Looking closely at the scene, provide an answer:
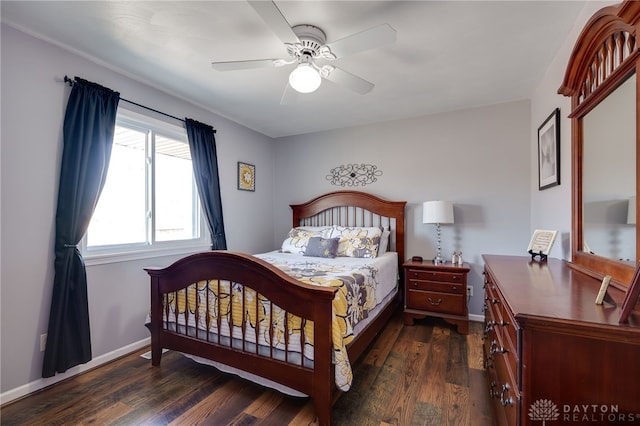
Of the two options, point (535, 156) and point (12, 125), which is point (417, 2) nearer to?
point (535, 156)

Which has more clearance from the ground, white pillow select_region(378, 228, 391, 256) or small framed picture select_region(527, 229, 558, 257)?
small framed picture select_region(527, 229, 558, 257)

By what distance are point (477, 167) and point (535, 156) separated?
0.57 metres

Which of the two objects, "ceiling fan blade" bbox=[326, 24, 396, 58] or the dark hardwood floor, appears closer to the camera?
"ceiling fan blade" bbox=[326, 24, 396, 58]

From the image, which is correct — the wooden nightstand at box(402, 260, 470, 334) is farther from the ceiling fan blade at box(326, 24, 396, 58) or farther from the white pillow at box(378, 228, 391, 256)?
the ceiling fan blade at box(326, 24, 396, 58)

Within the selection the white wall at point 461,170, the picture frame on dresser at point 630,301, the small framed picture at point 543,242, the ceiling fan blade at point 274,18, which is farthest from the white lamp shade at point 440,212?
the picture frame on dresser at point 630,301

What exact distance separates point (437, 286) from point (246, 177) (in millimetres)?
2807

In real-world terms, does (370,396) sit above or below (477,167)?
below

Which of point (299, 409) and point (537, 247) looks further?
point (537, 247)

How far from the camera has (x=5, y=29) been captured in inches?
74.7

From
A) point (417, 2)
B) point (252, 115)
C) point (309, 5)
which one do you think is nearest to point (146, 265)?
point (252, 115)

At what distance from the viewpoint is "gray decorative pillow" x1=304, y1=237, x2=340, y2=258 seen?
10.7 ft

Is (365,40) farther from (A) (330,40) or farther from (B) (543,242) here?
(B) (543,242)

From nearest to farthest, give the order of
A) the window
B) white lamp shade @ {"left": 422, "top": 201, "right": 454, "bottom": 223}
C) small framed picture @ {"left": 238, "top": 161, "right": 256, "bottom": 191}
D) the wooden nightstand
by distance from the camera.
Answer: the window → the wooden nightstand → white lamp shade @ {"left": 422, "top": 201, "right": 454, "bottom": 223} → small framed picture @ {"left": 238, "top": 161, "right": 256, "bottom": 191}

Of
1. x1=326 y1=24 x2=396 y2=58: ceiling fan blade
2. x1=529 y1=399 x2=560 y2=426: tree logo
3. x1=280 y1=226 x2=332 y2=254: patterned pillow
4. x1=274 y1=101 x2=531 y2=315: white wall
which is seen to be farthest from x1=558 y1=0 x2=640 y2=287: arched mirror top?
x1=280 y1=226 x2=332 y2=254: patterned pillow
